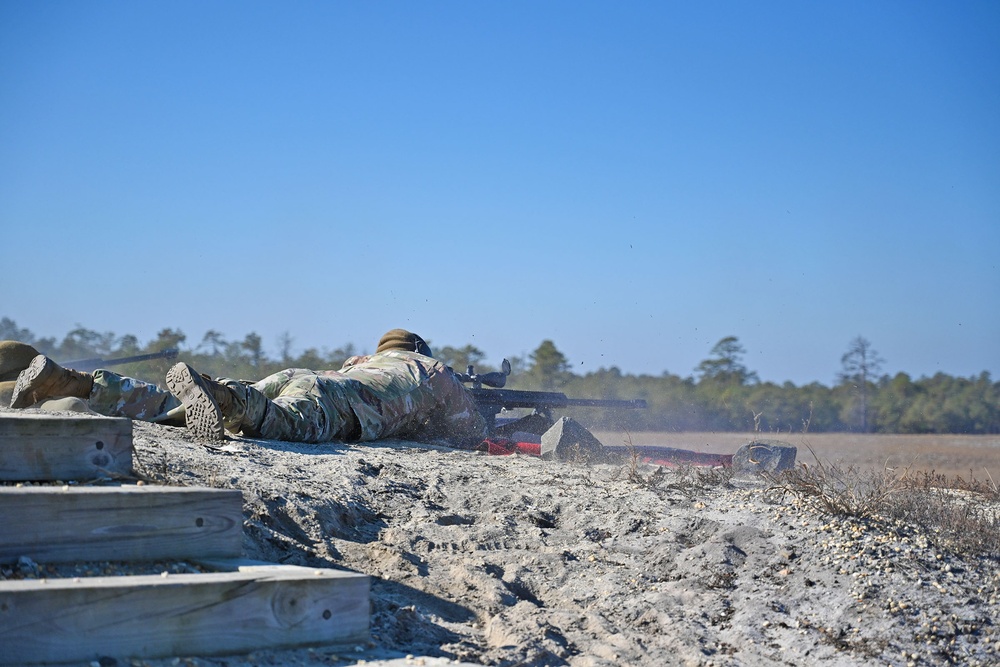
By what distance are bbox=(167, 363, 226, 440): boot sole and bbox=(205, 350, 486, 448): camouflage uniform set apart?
33 centimetres

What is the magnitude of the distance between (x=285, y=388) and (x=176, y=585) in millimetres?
4601

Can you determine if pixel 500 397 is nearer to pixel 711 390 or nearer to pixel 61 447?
pixel 61 447

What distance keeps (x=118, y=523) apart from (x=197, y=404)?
9.22ft

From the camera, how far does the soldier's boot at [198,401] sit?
596 cm

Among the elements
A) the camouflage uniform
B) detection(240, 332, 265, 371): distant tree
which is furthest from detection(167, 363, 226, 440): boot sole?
detection(240, 332, 265, 371): distant tree

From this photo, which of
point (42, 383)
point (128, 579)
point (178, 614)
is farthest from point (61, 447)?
point (42, 383)

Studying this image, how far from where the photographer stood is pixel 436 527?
4961 millimetres

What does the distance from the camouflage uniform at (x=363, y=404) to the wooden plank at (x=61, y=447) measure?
2.61 metres

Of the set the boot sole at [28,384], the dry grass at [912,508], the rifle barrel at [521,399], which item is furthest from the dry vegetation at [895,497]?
the boot sole at [28,384]

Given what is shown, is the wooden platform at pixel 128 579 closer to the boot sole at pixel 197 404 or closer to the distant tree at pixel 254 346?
the boot sole at pixel 197 404

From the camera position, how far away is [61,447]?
140 inches

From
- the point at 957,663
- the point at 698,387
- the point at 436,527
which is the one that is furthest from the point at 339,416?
the point at 698,387

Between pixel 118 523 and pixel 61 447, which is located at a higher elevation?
pixel 61 447

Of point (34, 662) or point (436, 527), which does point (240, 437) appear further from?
point (34, 662)
